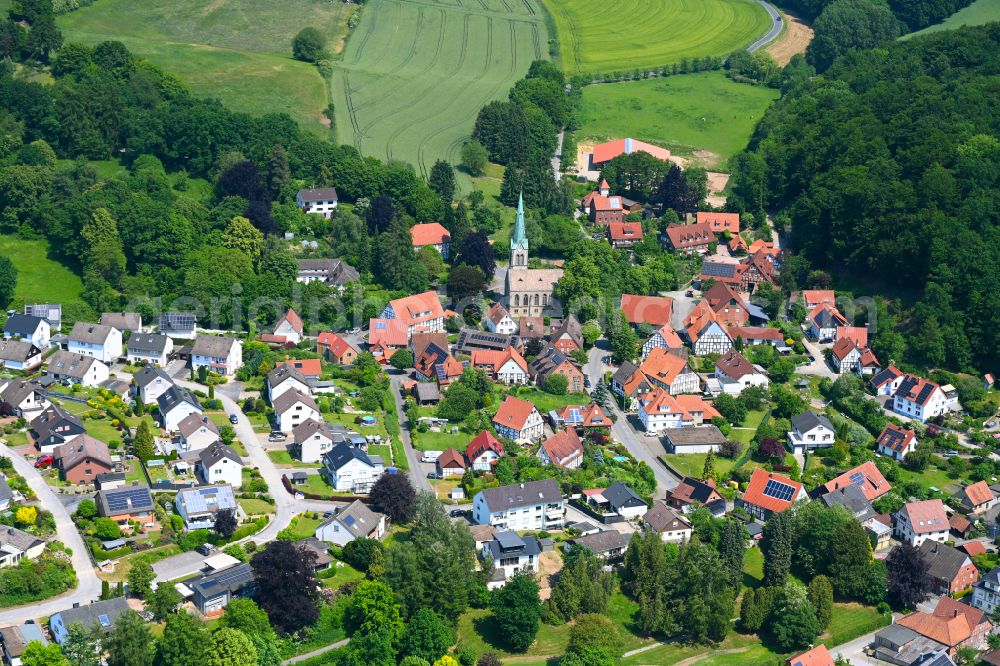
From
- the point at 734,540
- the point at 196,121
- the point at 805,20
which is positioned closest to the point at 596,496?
the point at 734,540

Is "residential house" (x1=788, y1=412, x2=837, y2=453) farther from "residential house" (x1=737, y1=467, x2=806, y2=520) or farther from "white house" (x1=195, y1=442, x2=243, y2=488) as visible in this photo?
"white house" (x1=195, y1=442, x2=243, y2=488)

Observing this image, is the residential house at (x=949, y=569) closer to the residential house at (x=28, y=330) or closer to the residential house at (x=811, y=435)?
the residential house at (x=811, y=435)

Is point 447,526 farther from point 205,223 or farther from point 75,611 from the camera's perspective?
point 205,223

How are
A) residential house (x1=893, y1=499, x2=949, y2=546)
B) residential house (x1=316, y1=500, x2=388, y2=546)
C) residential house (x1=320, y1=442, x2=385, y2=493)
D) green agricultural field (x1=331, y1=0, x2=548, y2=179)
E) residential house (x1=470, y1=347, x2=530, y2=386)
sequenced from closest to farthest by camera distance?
residential house (x1=316, y1=500, x2=388, y2=546), residential house (x1=893, y1=499, x2=949, y2=546), residential house (x1=320, y1=442, x2=385, y2=493), residential house (x1=470, y1=347, x2=530, y2=386), green agricultural field (x1=331, y1=0, x2=548, y2=179)

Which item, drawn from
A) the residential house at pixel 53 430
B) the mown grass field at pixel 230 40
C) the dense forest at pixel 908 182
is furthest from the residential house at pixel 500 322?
the mown grass field at pixel 230 40

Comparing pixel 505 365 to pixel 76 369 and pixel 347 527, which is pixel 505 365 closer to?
pixel 347 527

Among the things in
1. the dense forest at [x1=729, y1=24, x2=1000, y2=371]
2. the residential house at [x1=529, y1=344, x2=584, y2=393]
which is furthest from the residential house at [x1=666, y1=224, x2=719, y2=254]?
the residential house at [x1=529, y1=344, x2=584, y2=393]
